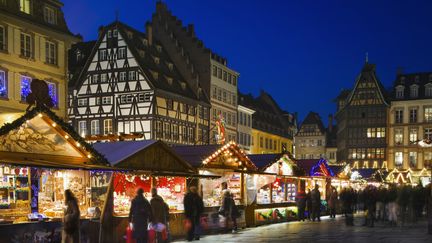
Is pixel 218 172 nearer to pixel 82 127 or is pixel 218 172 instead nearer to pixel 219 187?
pixel 219 187

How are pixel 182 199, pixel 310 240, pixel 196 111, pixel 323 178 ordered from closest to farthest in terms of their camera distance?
pixel 310 240
pixel 182 199
pixel 323 178
pixel 196 111

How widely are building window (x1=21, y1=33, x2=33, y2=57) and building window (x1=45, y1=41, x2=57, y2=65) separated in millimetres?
1154

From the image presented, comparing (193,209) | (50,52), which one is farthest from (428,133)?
(193,209)

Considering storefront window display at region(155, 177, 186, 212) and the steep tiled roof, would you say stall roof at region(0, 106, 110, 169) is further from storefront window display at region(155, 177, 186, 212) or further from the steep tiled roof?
the steep tiled roof

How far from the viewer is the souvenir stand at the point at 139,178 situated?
18.2 meters

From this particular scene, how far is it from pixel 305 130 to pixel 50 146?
290ft

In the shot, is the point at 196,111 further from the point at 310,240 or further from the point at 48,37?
the point at 310,240

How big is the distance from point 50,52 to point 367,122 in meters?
56.9

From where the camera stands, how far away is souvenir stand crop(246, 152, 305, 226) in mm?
28688

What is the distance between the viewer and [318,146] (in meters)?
103

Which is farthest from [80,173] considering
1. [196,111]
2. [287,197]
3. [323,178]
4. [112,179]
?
[196,111]

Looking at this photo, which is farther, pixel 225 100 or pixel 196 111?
pixel 225 100

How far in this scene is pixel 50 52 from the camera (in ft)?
113

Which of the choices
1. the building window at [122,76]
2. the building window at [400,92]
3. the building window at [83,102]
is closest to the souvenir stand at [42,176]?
the building window at [122,76]
